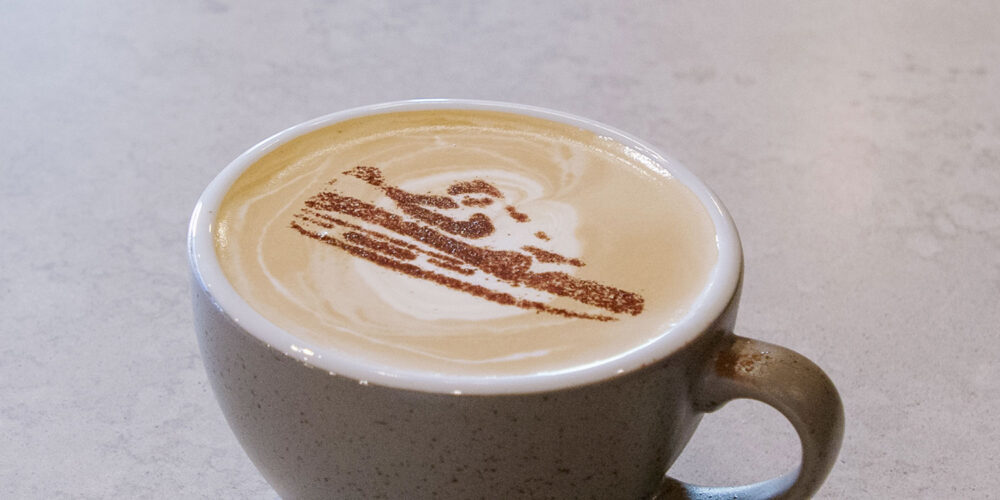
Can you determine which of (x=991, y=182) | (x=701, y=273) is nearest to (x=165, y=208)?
(x=701, y=273)

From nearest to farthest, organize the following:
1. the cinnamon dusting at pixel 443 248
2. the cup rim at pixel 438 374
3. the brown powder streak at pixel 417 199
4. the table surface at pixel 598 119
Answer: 1. the cup rim at pixel 438 374
2. the cinnamon dusting at pixel 443 248
3. the brown powder streak at pixel 417 199
4. the table surface at pixel 598 119

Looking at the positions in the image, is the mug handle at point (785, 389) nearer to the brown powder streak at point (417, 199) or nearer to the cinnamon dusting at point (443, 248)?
the cinnamon dusting at point (443, 248)

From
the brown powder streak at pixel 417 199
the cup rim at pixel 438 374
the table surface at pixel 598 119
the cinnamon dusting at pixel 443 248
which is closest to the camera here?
the cup rim at pixel 438 374

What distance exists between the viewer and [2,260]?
3.40 ft

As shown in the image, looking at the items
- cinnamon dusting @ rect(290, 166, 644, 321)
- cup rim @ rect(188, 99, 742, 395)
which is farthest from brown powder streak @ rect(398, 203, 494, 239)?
cup rim @ rect(188, 99, 742, 395)

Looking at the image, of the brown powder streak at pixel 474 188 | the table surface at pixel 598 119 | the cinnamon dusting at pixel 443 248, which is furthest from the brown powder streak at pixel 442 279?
the table surface at pixel 598 119

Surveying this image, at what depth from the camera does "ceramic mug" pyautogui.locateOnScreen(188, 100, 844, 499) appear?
54 centimetres

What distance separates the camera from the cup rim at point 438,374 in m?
0.53

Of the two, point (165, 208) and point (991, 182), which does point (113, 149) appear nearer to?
point (165, 208)

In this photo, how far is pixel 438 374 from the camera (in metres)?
A: 0.54

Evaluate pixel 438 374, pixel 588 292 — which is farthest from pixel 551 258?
pixel 438 374

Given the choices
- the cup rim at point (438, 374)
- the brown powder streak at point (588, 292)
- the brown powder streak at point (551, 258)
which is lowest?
the brown powder streak at point (551, 258)

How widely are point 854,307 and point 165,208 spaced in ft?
2.39

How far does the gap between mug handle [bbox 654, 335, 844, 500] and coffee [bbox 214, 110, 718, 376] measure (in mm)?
40
